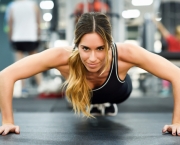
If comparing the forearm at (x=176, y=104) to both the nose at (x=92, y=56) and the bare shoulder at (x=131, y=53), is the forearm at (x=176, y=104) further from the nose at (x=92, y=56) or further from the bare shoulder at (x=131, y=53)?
the nose at (x=92, y=56)

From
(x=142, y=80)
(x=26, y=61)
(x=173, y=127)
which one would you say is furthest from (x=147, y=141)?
(x=142, y=80)

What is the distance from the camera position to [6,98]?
1.31m

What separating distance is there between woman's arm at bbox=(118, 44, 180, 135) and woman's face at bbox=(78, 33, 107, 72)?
22 centimetres

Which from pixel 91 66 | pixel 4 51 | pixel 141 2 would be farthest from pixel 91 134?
pixel 141 2

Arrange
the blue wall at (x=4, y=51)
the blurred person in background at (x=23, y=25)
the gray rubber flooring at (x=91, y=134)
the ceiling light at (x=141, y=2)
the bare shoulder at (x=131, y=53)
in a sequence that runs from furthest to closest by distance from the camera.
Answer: the ceiling light at (x=141, y=2), the blue wall at (x=4, y=51), the blurred person in background at (x=23, y=25), the bare shoulder at (x=131, y=53), the gray rubber flooring at (x=91, y=134)

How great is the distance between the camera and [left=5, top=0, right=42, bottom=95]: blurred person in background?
328cm

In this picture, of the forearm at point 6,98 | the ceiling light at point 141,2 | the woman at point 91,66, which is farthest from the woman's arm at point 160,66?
the ceiling light at point 141,2

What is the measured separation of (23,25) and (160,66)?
→ 7.71ft

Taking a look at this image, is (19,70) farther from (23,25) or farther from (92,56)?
(23,25)

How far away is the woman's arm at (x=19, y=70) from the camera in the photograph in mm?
1303

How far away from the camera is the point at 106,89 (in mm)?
1525

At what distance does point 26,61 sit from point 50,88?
79.0 inches

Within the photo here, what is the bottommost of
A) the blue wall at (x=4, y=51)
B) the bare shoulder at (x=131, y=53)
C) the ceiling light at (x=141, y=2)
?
the blue wall at (x=4, y=51)

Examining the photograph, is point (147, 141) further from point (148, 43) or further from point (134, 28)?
point (134, 28)
